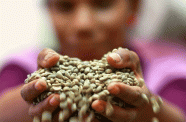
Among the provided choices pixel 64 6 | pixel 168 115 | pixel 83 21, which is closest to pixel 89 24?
pixel 83 21

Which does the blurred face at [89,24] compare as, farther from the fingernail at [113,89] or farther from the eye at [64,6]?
the fingernail at [113,89]

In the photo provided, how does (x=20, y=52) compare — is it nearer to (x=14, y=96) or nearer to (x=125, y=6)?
(x=14, y=96)

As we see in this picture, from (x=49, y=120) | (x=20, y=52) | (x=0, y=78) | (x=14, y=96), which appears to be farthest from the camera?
(x=20, y=52)

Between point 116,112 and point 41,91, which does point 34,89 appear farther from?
point 116,112

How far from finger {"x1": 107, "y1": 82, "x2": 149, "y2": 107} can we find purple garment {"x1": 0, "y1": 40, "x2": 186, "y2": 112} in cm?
34

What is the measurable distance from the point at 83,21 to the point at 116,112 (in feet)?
1.10

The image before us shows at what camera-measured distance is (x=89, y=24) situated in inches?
26.0

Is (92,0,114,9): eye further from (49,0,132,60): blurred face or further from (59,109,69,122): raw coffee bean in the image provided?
(59,109,69,122): raw coffee bean

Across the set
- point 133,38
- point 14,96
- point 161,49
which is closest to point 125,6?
point 133,38

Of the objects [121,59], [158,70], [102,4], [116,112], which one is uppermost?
[102,4]

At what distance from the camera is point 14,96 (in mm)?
737

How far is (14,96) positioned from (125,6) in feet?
1.75

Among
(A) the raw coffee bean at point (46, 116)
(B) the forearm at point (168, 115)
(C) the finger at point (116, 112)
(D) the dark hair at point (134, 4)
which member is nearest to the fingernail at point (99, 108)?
(C) the finger at point (116, 112)

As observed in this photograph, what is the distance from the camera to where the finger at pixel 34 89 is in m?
0.42
